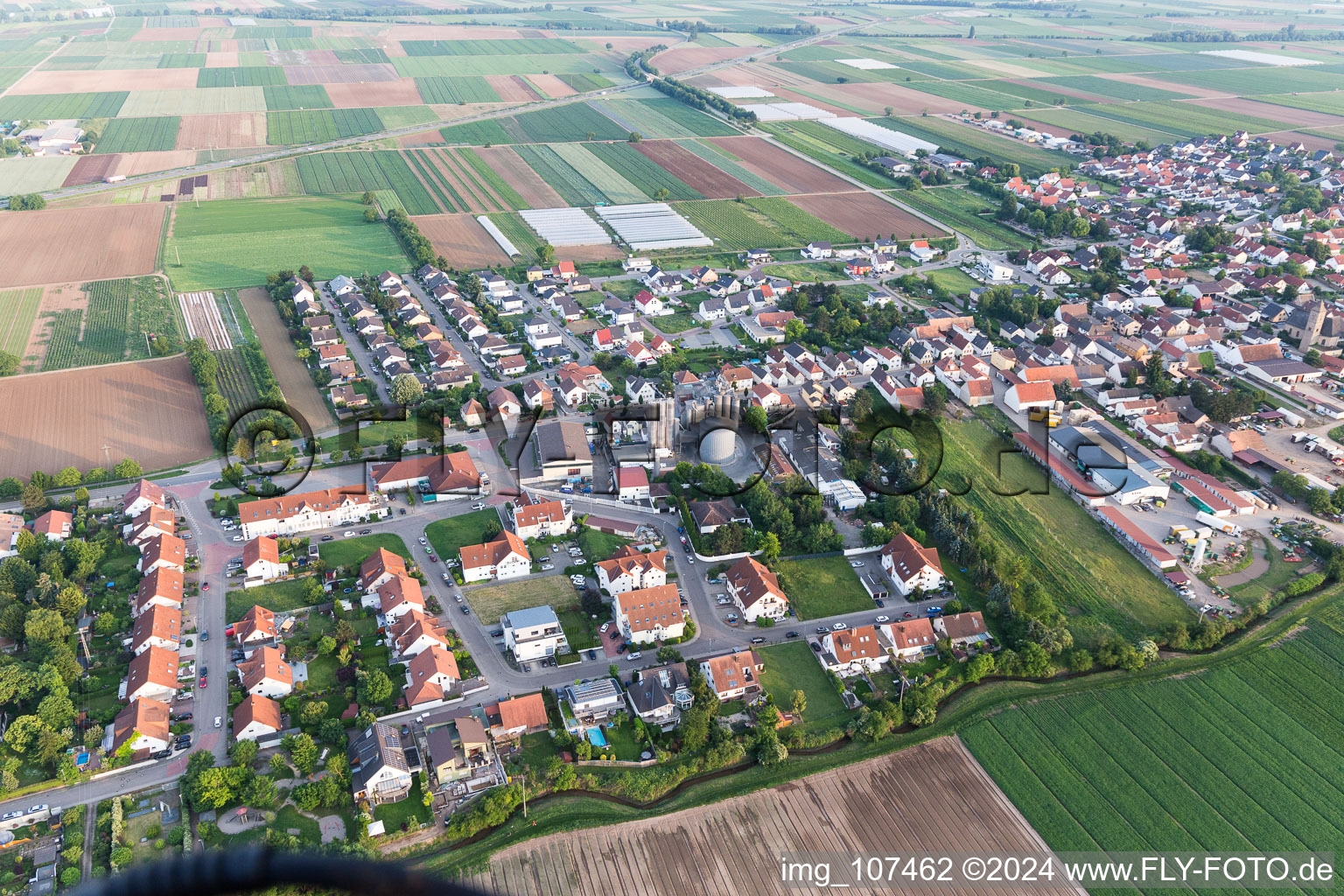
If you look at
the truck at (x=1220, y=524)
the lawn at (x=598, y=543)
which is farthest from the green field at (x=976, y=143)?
the lawn at (x=598, y=543)

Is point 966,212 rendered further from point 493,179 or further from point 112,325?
point 112,325

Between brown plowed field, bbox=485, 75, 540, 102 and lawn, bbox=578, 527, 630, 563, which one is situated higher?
brown plowed field, bbox=485, 75, 540, 102

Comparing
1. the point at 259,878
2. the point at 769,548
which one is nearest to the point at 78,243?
the point at 769,548

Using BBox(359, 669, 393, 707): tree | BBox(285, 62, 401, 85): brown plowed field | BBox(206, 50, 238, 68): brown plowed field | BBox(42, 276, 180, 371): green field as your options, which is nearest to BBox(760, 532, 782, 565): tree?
BBox(359, 669, 393, 707): tree

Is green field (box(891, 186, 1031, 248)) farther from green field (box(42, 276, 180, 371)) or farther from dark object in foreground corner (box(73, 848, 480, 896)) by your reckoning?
dark object in foreground corner (box(73, 848, 480, 896))

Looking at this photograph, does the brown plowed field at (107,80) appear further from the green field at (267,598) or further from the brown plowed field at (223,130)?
the green field at (267,598)
